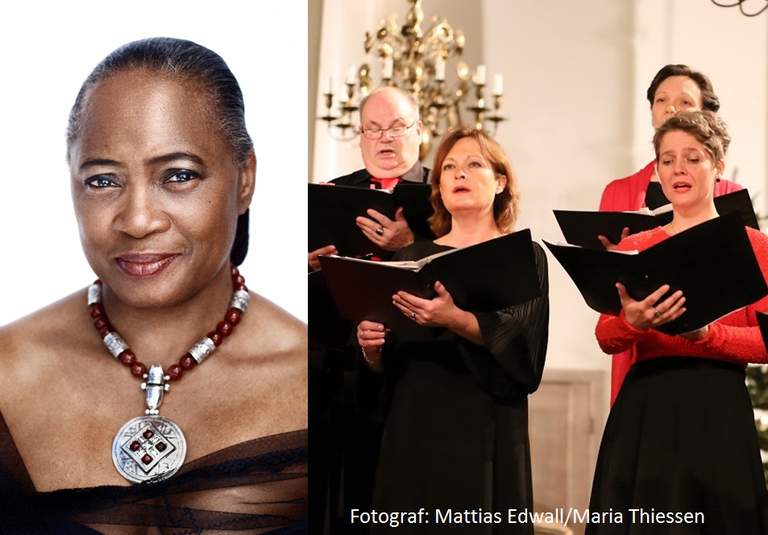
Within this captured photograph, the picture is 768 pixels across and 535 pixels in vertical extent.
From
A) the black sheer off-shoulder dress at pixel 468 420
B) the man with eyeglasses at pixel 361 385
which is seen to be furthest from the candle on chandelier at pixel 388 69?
the black sheer off-shoulder dress at pixel 468 420

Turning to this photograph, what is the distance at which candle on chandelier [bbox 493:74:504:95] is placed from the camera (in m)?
4.34

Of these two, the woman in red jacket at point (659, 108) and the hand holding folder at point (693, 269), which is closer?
the hand holding folder at point (693, 269)

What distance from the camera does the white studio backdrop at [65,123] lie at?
10.4 feet

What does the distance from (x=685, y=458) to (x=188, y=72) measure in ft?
5.31

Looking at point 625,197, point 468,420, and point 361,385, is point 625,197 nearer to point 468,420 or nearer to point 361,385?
point 468,420

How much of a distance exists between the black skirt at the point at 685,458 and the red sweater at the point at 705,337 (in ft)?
0.12

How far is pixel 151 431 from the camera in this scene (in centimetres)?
306

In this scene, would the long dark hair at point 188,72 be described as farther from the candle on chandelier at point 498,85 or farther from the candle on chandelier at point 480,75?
the candle on chandelier at point 480,75

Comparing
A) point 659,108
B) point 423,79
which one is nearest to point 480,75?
point 423,79

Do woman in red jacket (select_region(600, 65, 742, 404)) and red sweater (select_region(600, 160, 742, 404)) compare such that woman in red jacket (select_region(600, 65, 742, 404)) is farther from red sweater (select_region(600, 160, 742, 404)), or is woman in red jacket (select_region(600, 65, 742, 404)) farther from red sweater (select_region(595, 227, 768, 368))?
red sweater (select_region(595, 227, 768, 368))

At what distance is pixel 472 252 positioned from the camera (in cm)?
309

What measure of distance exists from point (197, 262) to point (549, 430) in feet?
4.35

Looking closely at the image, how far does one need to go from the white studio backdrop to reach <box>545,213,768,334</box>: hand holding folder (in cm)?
72

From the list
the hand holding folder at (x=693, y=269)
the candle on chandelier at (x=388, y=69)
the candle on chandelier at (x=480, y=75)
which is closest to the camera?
the hand holding folder at (x=693, y=269)
